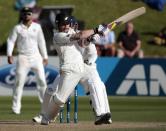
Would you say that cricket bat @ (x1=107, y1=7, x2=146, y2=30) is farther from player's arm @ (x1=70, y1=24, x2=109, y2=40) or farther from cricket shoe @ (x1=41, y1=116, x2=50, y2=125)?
cricket shoe @ (x1=41, y1=116, x2=50, y2=125)

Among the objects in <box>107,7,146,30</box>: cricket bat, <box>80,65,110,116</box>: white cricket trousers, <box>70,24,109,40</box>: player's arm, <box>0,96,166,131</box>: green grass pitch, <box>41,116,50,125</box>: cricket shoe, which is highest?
<box>107,7,146,30</box>: cricket bat

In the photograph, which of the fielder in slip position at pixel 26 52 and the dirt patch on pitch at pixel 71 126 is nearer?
the dirt patch on pitch at pixel 71 126

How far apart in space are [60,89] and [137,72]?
877 centimetres

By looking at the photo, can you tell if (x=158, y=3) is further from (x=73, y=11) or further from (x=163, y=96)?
(x=163, y=96)

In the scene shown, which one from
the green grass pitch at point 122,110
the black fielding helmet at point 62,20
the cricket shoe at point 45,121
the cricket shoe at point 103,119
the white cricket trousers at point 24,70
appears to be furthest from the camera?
the white cricket trousers at point 24,70

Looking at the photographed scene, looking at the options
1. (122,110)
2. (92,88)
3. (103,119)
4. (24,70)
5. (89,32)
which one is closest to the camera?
(89,32)

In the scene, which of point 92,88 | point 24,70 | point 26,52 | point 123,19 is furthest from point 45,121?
point 26,52

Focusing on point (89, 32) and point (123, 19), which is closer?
point (89, 32)

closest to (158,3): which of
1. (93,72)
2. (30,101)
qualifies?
(30,101)

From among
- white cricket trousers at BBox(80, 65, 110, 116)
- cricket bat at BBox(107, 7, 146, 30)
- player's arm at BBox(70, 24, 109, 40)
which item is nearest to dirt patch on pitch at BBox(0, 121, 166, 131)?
white cricket trousers at BBox(80, 65, 110, 116)

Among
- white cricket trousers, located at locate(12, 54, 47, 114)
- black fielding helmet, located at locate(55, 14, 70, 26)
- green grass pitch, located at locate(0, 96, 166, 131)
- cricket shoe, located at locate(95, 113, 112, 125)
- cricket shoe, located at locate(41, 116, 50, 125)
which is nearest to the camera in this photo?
black fielding helmet, located at locate(55, 14, 70, 26)

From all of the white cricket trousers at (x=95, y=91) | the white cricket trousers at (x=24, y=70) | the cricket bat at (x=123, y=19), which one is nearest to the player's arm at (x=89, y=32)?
the cricket bat at (x=123, y=19)

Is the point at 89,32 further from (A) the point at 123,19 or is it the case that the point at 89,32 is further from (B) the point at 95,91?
(B) the point at 95,91

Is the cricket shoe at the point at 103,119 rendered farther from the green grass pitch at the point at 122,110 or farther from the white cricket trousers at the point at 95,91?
the green grass pitch at the point at 122,110
